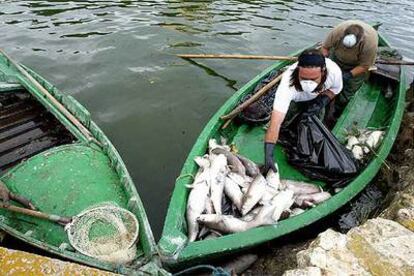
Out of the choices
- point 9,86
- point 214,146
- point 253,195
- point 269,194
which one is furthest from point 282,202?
point 9,86

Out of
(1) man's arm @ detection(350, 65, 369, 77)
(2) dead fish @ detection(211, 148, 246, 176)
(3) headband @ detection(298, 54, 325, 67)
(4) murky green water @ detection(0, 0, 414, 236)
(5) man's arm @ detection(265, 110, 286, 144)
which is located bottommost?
(4) murky green water @ detection(0, 0, 414, 236)

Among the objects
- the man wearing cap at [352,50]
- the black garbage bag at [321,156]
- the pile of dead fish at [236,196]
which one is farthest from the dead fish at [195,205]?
the man wearing cap at [352,50]

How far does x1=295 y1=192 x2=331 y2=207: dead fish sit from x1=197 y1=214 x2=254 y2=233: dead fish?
918 mm

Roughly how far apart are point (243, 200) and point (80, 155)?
2320 mm

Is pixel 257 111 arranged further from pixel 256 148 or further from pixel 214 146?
pixel 214 146

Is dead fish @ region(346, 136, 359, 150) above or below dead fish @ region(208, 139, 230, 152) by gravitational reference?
above

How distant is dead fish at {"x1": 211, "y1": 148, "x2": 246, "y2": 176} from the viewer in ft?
16.9

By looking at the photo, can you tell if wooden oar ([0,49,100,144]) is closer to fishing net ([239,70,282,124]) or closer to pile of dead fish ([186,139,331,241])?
pile of dead fish ([186,139,331,241])

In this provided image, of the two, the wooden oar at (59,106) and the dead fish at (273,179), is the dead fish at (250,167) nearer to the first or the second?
the dead fish at (273,179)

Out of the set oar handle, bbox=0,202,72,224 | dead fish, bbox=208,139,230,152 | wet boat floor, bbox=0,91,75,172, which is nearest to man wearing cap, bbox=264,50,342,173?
dead fish, bbox=208,139,230,152

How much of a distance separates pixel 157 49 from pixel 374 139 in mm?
6393

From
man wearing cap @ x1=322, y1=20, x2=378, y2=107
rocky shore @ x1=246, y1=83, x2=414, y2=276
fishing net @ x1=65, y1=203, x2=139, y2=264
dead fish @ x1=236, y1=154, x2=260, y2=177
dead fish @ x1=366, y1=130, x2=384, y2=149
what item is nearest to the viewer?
rocky shore @ x1=246, y1=83, x2=414, y2=276

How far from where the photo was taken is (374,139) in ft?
19.2

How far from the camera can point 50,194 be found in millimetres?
4695
